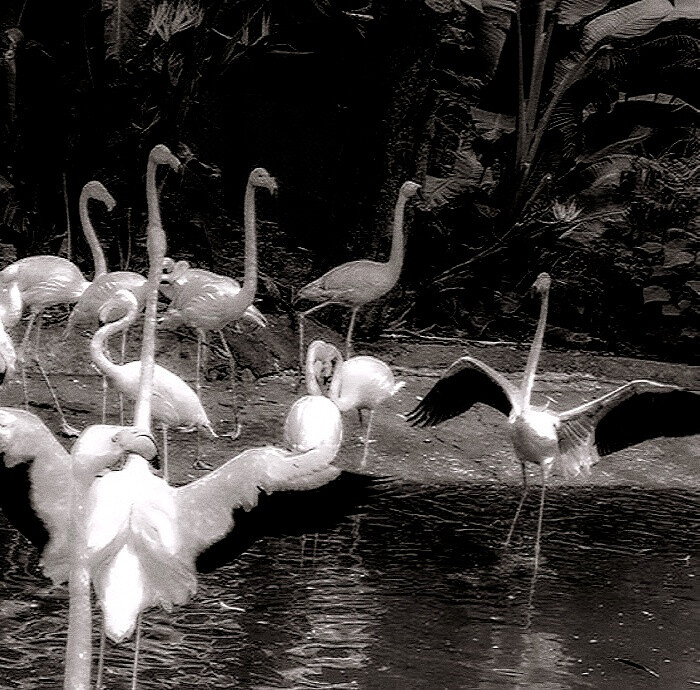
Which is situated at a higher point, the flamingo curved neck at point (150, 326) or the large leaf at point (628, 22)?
the large leaf at point (628, 22)

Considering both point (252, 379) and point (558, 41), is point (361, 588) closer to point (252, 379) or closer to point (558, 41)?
point (252, 379)

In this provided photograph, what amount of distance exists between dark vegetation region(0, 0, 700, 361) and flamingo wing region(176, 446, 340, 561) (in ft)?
17.8

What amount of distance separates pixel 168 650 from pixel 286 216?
7385 mm

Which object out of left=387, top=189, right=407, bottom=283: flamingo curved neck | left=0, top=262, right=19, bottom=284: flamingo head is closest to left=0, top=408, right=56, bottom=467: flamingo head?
left=0, top=262, right=19, bottom=284: flamingo head

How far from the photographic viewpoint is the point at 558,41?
11.5 metres

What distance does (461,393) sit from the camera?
21.9 ft

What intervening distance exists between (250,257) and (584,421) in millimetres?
2342

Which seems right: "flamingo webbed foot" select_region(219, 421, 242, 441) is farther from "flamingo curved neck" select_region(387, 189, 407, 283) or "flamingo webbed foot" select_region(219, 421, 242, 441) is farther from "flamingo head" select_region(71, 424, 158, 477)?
"flamingo head" select_region(71, 424, 158, 477)

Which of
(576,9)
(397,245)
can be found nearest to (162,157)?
(397,245)

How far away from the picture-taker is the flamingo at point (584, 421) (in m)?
5.79

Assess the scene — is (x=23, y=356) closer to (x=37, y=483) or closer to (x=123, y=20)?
(x=123, y=20)

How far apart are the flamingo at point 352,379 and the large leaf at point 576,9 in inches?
179

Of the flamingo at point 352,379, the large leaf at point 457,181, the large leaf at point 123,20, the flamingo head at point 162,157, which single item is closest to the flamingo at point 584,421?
the flamingo at point 352,379

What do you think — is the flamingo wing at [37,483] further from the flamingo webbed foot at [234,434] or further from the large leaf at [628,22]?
the large leaf at [628,22]
